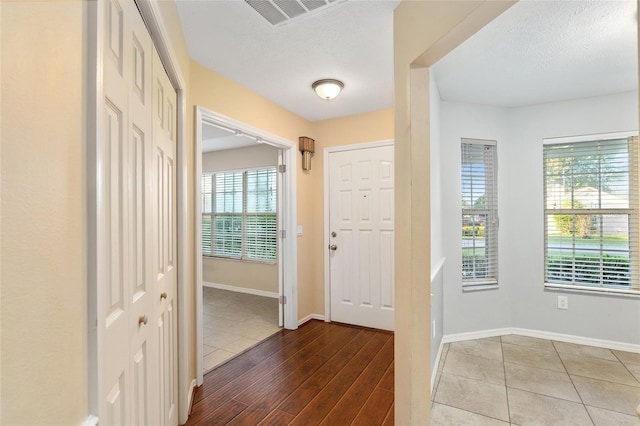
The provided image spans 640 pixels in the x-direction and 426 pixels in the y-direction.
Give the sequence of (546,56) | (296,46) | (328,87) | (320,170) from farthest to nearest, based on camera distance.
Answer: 1. (320,170)
2. (328,87)
3. (546,56)
4. (296,46)

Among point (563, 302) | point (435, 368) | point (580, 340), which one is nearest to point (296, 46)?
point (435, 368)

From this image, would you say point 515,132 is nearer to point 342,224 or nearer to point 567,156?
point 567,156

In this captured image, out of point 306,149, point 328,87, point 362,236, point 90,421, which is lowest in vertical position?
point 90,421

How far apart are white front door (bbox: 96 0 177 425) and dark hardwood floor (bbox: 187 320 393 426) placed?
54 cm

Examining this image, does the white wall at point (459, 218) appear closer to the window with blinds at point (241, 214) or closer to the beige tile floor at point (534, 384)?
the beige tile floor at point (534, 384)

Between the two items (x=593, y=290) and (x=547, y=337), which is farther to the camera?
(x=547, y=337)

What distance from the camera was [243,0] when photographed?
5.14ft

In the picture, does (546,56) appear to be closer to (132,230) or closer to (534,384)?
(534,384)

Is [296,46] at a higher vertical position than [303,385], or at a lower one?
higher

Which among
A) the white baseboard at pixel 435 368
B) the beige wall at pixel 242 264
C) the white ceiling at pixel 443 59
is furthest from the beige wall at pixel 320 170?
the white baseboard at pixel 435 368

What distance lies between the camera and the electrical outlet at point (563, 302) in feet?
9.59

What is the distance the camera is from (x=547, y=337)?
297cm

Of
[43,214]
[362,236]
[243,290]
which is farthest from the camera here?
[243,290]

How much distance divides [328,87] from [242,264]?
11.3 ft
